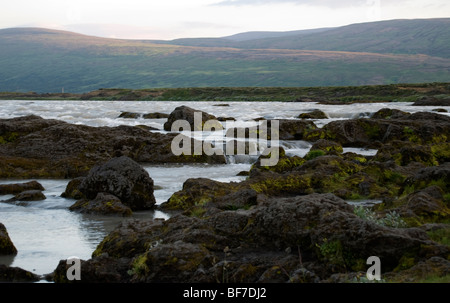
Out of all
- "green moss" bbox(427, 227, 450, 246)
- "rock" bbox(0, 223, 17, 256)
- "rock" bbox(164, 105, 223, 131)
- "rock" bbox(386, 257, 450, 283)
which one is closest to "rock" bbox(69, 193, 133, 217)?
"rock" bbox(0, 223, 17, 256)

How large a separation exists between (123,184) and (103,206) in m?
1.13

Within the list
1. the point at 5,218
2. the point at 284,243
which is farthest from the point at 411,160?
the point at 5,218

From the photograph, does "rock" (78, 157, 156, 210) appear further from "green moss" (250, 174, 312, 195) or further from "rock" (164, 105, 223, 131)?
"rock" (164, 105, 223, 131)

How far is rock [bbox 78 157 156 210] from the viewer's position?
14.6 metres

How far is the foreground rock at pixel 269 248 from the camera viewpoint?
7.58m

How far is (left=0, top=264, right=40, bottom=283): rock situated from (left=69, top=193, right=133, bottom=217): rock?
16.8 feet

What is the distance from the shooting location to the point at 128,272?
8133mm

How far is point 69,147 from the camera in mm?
23078

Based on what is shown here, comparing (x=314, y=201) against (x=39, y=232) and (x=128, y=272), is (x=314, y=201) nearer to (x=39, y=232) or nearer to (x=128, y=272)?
(x=128, y=272)

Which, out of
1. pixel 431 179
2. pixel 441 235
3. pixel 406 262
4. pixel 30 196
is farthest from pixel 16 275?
pixel 431 179

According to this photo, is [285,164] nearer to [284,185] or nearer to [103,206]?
[284,185]

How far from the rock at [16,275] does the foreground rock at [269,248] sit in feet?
2.20

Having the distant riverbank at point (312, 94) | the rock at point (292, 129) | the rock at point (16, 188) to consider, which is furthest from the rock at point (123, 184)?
the distant riverbank at point (312, 94)

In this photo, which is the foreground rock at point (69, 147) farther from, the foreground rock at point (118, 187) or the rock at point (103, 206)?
the rock at point (103, 206)
